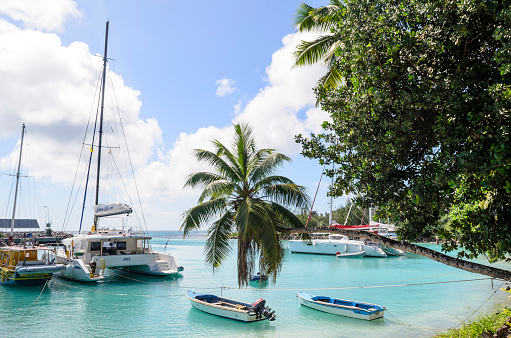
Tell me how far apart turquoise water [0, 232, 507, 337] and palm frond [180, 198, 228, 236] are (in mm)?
5446

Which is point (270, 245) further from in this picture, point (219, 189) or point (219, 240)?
point (219, 189)

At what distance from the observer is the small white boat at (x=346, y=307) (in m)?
15.6

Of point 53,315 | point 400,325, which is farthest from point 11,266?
point 400,325

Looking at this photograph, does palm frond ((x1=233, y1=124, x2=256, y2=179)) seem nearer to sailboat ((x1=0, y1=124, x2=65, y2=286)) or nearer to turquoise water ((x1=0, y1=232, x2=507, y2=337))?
turquoise water ((x1=0, y1=232, x2=507, y2=337))

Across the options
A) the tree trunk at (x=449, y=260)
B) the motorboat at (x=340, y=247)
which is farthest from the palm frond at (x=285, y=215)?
the motorboat at (x=340, y=247)

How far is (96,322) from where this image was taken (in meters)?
16.4

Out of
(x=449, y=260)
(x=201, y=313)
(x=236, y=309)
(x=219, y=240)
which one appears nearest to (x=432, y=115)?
(x=449, y=260)

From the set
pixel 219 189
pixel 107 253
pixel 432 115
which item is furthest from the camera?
pixel 107 253

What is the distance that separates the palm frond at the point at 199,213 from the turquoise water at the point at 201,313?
5446mm

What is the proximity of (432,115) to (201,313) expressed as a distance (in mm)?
14741

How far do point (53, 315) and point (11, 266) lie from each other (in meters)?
8.21

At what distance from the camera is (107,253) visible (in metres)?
26.0

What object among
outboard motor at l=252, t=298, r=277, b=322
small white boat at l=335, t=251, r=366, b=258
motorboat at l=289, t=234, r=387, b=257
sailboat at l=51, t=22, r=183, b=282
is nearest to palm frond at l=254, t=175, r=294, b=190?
outboard motor at l=252, t=298, r=277, b=322

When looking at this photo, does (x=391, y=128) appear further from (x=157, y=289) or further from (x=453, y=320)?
(x=157, y=289)
